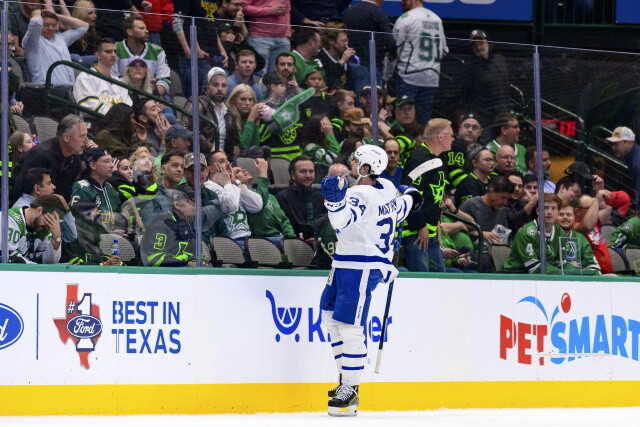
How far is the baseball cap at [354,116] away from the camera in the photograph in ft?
32.0

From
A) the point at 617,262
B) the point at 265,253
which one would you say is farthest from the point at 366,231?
the point at 617,262

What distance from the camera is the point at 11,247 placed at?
8578 mm

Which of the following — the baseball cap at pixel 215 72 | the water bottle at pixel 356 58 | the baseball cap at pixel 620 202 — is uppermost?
the water bottle at pixel 356 58

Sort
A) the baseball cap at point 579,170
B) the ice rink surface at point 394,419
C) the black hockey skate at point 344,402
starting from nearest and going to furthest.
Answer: the ice rink surface at point 394,419, the black hockey skate at point 344,402, the baseball cap at point 579,170

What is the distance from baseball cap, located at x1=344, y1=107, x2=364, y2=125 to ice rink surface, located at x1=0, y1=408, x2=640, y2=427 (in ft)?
6.77

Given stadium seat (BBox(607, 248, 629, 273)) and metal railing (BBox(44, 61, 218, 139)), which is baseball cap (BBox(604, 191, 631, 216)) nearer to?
stadium seat (BBox(607, 248, 629, 273))

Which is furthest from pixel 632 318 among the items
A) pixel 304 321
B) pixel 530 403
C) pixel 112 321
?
pixel 112 321

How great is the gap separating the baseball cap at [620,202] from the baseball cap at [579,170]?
10.2 inches

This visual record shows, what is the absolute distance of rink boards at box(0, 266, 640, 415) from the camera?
8.58 m

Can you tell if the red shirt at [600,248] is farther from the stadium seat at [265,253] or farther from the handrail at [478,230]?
the stadium seat at [265,253]

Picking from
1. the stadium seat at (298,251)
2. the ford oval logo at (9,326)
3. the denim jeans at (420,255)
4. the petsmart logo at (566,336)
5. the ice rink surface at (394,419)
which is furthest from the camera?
the petsmart logo at (566,336)

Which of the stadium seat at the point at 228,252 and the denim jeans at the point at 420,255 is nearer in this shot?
the stadium seat at the point at 228,252

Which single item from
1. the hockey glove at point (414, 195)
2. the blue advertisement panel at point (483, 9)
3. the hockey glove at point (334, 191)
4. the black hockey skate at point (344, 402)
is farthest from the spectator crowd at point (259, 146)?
the blue advertisement panel at point (483, 9)

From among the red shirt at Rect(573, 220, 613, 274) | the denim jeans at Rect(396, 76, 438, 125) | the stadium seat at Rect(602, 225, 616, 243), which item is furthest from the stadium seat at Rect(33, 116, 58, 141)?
the stadium seat at Rect(602, 225, 616, 243)
